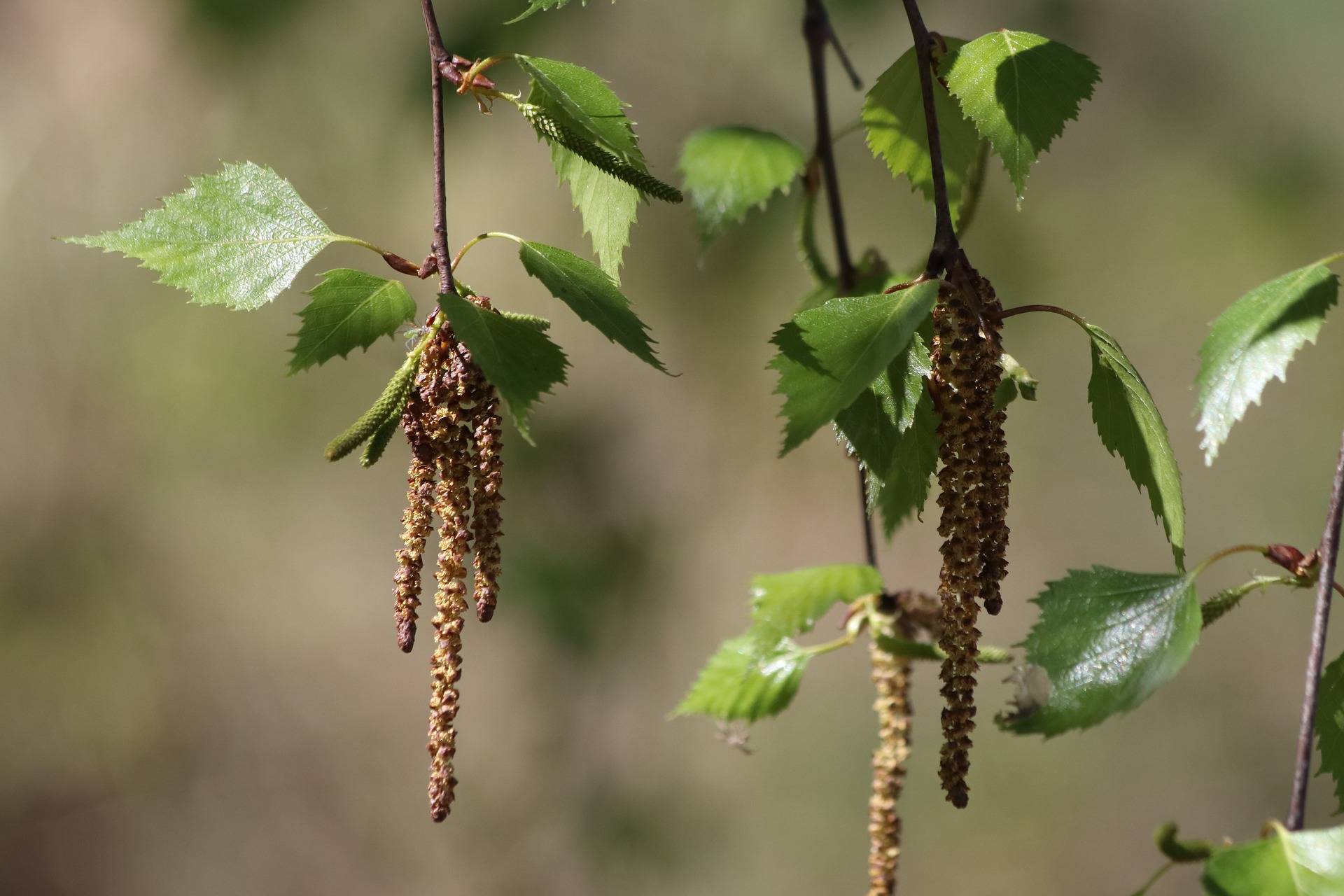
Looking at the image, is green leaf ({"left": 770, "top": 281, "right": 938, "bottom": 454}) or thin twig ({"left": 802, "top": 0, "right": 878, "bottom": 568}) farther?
thin twig ({"left": 802, "top": 0, "right": 878, "bottom": 568})

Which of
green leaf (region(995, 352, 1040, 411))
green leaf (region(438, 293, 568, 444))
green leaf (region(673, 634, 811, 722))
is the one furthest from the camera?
green leaf (region(673, 634, 811, 722))

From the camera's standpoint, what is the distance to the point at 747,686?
615mm

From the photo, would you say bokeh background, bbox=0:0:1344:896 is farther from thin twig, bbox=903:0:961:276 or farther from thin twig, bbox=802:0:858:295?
thin twig, bbox=903:0:961:276

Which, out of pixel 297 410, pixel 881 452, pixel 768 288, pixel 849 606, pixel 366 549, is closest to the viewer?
pixel 881 452

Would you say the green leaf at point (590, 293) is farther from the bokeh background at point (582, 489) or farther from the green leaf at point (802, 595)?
the bokeh background at point (582, 489)

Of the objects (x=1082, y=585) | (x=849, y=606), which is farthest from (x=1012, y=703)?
(x=849, y=606)

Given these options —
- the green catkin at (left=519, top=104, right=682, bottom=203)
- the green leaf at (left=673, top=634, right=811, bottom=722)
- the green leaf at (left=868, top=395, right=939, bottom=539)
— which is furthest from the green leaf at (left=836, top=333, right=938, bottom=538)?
the green leaf at (left=673, top=634, right=811, bottom=722)


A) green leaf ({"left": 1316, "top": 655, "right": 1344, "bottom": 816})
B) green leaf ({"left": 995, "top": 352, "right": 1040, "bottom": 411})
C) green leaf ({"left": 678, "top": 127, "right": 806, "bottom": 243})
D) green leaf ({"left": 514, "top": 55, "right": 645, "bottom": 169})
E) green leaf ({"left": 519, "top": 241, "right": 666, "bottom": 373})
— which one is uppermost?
green leaf ({"left": 678, "top": 127, "right": 806, "bottom": 243})

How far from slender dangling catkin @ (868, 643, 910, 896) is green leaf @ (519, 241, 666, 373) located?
252mm

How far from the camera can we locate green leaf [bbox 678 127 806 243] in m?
0.68

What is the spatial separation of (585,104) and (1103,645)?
0.98 ft

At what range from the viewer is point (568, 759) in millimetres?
1879

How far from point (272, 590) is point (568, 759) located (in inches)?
→ 25.7

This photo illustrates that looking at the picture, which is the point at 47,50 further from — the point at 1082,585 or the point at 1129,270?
the point at 1082,585
